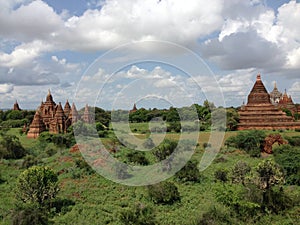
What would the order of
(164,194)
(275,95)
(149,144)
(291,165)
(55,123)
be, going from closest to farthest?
(164,194) < (291,165) < (149,144) < (55,123) < (275,95)

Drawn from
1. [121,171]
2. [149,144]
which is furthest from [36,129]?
[121,171]

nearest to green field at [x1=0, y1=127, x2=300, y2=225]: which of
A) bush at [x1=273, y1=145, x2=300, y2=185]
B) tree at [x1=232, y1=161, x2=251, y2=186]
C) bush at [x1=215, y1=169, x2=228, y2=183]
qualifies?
bush at [x1=215, y1=169, x2=228, y2=183]

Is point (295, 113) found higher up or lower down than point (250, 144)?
higher up

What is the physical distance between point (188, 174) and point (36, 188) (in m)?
8.91

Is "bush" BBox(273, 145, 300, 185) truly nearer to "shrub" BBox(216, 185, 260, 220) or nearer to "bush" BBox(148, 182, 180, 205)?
"shrub" BBox(216, 185, 260, 220)

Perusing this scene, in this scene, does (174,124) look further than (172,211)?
Yes

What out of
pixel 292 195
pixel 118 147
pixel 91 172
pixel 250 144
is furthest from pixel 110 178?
pixel 250 144

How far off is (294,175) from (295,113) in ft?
130

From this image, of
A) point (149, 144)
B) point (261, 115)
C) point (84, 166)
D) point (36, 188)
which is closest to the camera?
point (36, 188)

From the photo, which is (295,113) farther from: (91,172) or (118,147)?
(91,172)

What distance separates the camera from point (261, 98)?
4409 centimetres

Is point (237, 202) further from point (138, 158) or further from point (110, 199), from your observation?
point (138, 158)

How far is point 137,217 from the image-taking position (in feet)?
46.8

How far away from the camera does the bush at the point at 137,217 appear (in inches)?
551
